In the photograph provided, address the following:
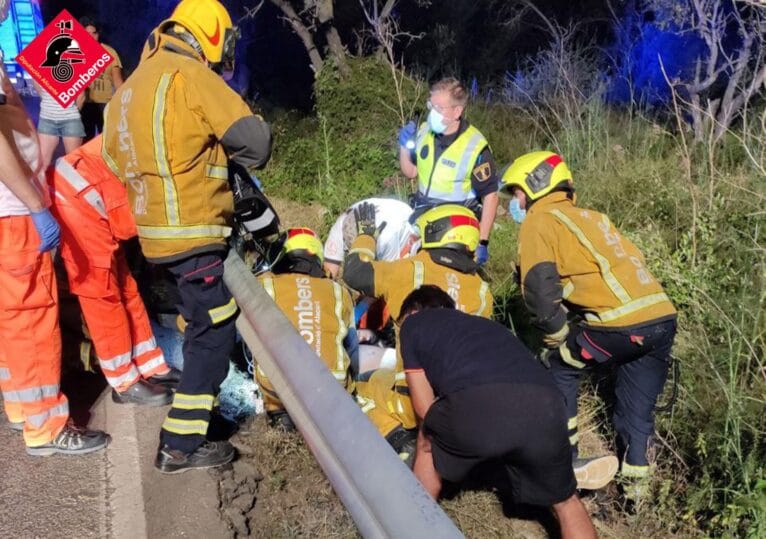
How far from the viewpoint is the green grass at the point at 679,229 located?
3137mm

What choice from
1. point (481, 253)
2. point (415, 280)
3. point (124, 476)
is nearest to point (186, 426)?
point (124, 476)

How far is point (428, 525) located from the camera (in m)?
1.38

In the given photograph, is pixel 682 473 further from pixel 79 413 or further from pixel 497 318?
pixel 79 413

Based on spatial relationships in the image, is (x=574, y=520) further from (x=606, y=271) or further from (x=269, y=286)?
(x=269, y=286)


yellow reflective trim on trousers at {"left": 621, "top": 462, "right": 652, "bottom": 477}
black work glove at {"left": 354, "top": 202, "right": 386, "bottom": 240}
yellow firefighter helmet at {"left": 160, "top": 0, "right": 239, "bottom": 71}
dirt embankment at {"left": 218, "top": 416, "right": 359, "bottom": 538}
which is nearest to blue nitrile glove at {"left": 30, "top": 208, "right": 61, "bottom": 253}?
yellow firefighter helmet at {"left": 160, "top": 0, "right": 239, "bottom": 71}

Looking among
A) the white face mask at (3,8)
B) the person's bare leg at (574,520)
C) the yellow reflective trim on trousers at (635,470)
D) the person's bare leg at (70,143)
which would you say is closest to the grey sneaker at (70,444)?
the white face mask at (3,8)

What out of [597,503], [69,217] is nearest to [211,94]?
[69,217]

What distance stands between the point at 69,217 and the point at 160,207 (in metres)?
0.80

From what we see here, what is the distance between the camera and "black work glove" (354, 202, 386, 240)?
4.33 m

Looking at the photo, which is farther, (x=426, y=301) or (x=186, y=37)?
(x=426, y=301)

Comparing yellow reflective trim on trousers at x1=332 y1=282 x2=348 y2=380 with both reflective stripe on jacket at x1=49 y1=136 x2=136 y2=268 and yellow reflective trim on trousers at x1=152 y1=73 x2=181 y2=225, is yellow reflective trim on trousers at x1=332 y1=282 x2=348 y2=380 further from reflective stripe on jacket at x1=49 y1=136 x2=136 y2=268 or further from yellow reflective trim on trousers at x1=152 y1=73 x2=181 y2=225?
yellow reflective trim on trousers at x1=152 y1=73 x2=181 y2=225

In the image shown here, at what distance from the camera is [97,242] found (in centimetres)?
336

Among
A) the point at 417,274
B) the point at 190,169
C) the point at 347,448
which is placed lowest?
the point at 417,274

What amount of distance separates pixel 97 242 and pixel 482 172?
261cm
